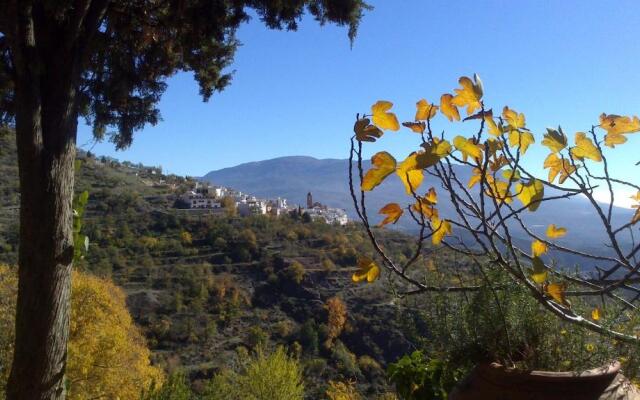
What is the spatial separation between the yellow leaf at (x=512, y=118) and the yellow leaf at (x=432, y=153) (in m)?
0.12

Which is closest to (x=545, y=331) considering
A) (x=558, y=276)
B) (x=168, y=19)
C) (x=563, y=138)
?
(x=558, y=276)

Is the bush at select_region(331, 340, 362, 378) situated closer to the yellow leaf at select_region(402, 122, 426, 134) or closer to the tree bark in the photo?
the tree bark

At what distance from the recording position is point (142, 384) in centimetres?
1209

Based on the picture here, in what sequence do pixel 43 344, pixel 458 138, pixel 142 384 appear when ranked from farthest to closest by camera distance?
pixel 142 384 → pixel 43 344 → pixel 458 138

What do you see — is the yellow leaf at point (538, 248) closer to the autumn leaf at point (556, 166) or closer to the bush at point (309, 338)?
the autumn leaf at point (556, 166)

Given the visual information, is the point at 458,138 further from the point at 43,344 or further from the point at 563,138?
the point at 43,344

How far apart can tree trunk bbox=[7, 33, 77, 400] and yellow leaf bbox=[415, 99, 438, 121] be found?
4.25 feet

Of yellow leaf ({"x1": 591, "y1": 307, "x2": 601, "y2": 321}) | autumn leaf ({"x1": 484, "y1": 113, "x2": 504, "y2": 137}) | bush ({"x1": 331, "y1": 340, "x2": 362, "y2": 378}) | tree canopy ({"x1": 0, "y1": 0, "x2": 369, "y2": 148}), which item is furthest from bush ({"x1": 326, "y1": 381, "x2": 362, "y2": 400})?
bush ({"x1": 331, "y1": 340, "x2": 362, "y2": 378})

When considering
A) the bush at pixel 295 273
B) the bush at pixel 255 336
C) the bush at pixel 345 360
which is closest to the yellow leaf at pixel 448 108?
the bush at pixel 345 360

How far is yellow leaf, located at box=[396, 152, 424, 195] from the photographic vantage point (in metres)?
0.61

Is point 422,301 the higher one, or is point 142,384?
point 422,301

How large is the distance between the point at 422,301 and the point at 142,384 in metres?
12.6

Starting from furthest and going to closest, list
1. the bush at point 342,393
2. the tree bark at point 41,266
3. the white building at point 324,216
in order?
the white building at point 324,216
the bush at point 342,393
the tree bark at point 41,266

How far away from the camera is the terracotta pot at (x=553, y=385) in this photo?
29.4 inches
